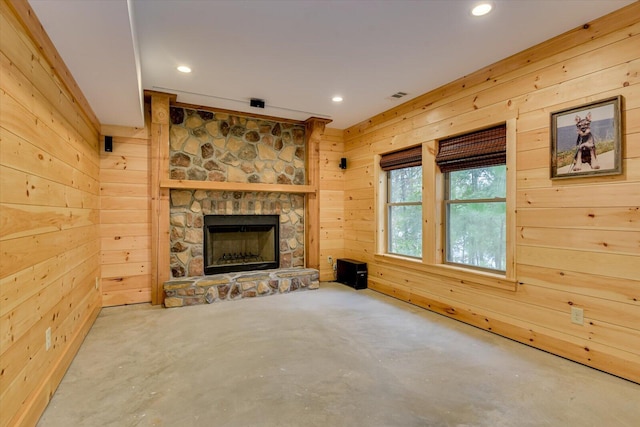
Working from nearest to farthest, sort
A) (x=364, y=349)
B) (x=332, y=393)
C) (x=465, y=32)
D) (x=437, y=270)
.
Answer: (x=332, y=393), (x=465, y=32), (x=364, y=349), (x=437, y=270)

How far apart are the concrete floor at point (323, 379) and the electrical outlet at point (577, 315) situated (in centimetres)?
32

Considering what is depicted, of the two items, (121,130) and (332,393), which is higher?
(121,130)

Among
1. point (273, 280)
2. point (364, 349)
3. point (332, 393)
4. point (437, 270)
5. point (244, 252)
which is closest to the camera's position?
point (332, 393)

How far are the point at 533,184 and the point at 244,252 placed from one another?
369 cm

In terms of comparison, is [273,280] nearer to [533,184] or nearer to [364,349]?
[364,349]

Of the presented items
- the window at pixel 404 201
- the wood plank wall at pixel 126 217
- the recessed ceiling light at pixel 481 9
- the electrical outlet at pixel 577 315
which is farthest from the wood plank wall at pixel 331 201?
the electrical outlet at pixel 577 315

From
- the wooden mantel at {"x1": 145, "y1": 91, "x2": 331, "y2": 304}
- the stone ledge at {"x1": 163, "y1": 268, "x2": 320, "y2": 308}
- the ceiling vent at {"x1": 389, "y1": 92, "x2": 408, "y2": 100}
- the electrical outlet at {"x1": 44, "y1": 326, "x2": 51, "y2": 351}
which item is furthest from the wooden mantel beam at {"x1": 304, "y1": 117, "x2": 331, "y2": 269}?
the electrical outlet at {"x1": 44, "y1": 326, "x2": 51, "y2": 351}

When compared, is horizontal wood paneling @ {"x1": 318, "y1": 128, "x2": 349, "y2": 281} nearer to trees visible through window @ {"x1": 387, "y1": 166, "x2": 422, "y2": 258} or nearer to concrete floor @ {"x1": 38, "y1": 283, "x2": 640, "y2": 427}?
trees visible through window @ {"x1": 387, "y1": 166, "x2": 422, "y2": 258}

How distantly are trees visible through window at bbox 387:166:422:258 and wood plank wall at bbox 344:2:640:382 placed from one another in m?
0.73

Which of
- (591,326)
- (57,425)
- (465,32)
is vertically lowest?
(57,425)

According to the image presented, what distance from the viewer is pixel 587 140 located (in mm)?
2330

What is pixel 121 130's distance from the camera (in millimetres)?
3900

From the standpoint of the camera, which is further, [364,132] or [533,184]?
[364,132]

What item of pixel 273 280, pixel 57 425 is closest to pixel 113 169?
pixel 273 280
